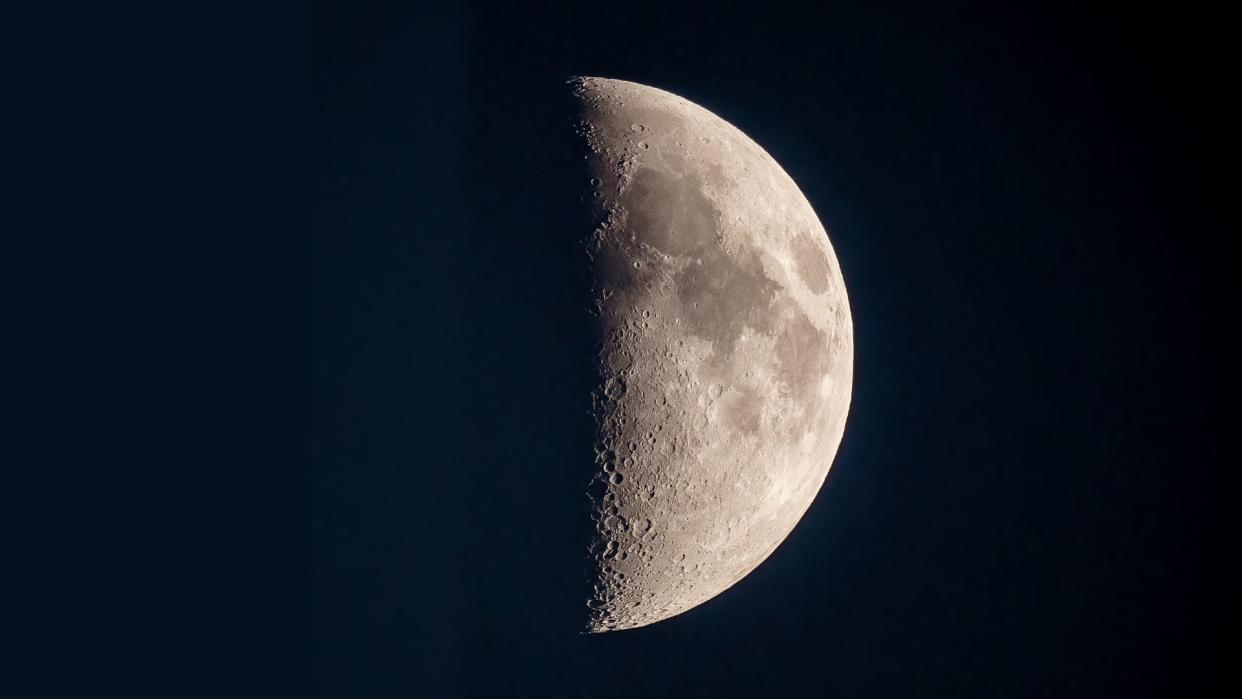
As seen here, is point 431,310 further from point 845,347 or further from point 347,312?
point 845,347

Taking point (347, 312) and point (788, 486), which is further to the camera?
point (788, 486)

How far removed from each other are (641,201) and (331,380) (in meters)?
1.03

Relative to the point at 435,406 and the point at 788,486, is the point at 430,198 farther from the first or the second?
the point at 788,486

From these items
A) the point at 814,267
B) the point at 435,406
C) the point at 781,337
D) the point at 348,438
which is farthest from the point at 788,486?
the point at 348,438

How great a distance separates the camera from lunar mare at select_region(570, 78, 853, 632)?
2.32 meters

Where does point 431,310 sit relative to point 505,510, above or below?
above

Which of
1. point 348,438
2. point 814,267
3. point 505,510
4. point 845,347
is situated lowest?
point 505,510

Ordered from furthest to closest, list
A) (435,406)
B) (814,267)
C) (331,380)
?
(814,267) < (331,380) < (435,406)

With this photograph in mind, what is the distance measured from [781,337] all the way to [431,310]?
97 centimetres

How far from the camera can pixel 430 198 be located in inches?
95.0

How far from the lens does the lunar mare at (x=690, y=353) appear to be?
7.61 ft

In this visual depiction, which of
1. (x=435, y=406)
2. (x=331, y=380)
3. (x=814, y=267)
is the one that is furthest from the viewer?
(x=814, y=267)

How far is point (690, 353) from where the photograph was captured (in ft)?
7.58

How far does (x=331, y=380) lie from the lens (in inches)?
98.8
